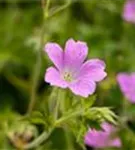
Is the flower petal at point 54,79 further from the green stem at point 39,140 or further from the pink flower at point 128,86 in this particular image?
the pink flower at point 128,86

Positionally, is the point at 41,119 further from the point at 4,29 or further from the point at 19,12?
the point at 19,12

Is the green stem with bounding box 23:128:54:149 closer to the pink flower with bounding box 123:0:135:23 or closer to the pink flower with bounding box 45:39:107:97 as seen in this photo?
the pink flower with bounding box 45:39:107:97

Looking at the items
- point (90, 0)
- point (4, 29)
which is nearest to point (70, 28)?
point (4, 29)

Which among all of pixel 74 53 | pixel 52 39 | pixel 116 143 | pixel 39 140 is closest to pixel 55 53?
pixel 74 53

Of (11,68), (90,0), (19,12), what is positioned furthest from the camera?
(19,12)

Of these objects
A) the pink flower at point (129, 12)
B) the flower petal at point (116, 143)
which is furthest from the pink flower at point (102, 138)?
the pink flower at point (129, 12)

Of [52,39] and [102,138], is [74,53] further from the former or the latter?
[52,39]
